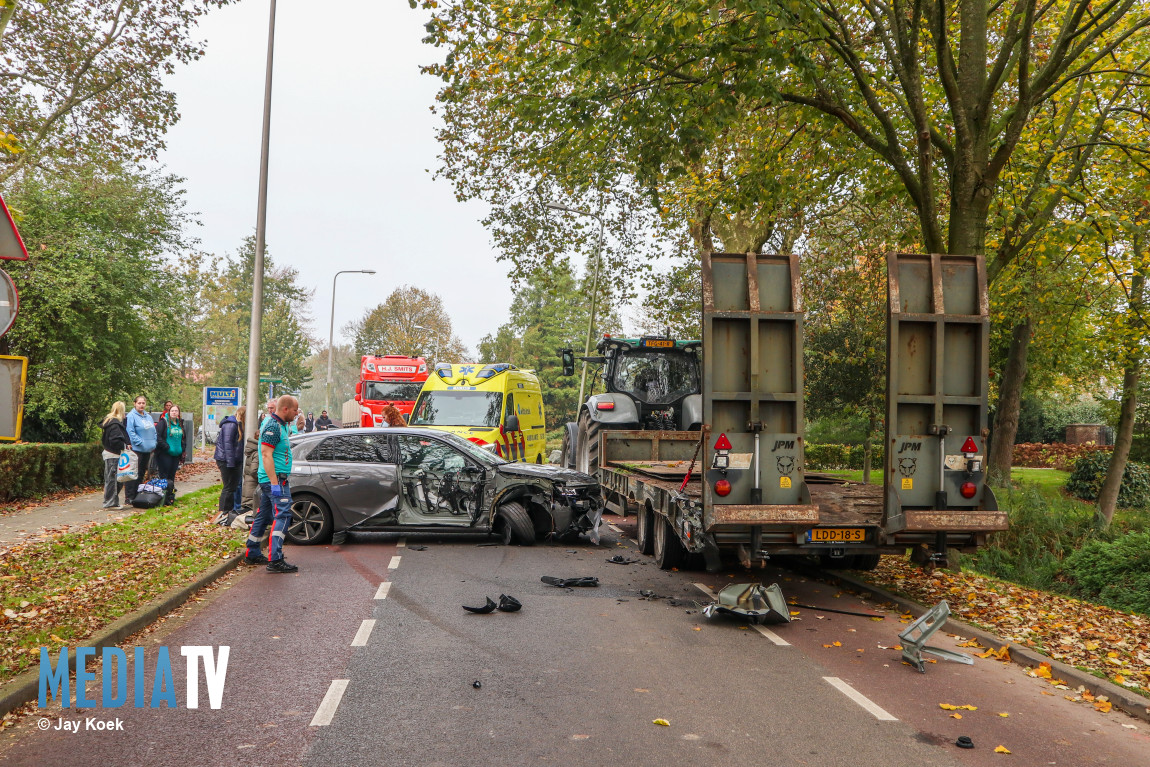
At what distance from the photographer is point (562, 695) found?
5430mm

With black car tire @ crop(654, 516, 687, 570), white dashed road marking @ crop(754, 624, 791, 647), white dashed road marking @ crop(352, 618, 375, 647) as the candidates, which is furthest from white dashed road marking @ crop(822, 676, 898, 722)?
black car tire @ crop(654, 516, 687, 570)

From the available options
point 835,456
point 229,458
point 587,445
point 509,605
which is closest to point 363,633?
point 509,605

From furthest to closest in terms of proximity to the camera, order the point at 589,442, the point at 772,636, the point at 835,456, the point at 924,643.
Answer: the point at 835,456
the point at 589,442
the point at 772,636
the point at 924,643

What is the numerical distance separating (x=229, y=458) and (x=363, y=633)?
754 cm

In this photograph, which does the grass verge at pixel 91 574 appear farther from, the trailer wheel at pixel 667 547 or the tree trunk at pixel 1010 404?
the tree trunk at pixel 1010 404

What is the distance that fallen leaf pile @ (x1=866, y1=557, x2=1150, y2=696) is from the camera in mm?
6652

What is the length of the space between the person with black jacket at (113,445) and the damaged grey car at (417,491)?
16.4 feet

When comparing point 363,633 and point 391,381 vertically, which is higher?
point 391,381

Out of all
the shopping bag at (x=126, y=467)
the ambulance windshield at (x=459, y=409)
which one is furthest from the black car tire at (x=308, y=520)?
the ambulance windshield at (x=459, y=409)

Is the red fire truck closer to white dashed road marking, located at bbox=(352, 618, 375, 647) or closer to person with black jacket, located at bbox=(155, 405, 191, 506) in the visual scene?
person with black jacket, located at bbox=(155, 405, 191, 506)

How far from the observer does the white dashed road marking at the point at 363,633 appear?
6602 mm

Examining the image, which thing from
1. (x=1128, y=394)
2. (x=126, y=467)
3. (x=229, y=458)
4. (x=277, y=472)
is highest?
(x=1128, y=394)

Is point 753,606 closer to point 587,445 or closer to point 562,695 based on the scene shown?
point 562,695

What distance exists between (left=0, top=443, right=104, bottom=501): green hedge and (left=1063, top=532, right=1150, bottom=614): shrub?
17.5 metres
